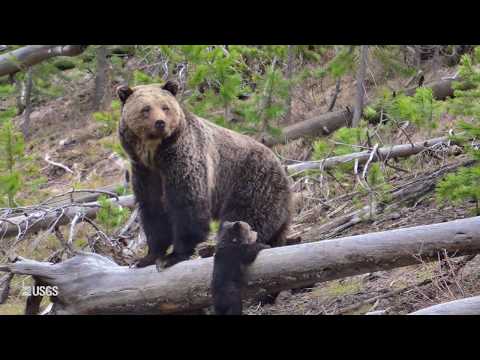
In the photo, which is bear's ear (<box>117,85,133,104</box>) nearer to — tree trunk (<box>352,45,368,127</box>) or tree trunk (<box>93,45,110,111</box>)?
tree trunk (<box>352,45,368,127</box>)

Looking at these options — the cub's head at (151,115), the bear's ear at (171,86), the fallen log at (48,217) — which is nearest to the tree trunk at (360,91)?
the fallen log at (48,217)

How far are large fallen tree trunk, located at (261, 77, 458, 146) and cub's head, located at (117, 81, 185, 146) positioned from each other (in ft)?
15.3

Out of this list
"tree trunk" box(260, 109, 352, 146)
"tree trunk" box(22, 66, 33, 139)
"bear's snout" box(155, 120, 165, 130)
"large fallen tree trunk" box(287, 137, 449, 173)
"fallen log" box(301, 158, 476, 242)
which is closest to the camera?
"bear's snout" box(155, 120, 165, 130)

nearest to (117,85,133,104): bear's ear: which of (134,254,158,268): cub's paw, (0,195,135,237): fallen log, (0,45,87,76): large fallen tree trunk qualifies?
(134,254,158,268): cub's paw

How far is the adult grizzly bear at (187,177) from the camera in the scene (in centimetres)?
562

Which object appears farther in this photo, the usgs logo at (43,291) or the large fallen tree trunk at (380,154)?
the large fallen tree trunk at (380,154)

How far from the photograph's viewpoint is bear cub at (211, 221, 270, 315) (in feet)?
17.0

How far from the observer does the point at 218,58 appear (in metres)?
8.47

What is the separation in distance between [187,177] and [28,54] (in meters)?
5.65

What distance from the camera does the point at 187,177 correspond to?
5.66 m

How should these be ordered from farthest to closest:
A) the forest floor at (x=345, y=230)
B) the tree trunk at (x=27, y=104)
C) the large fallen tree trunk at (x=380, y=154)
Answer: the tree trunk at (x=27, y=104)
the large fallen tree trunk at (x=380, y=154)
the forest floor at (x=345, y=230)

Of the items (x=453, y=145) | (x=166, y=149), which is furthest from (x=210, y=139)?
(x=453, y=145)

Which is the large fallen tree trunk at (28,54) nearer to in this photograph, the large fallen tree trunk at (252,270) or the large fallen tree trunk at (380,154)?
the large fallen tree trunk at (380,154)

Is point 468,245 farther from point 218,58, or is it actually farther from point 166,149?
point 218,58
